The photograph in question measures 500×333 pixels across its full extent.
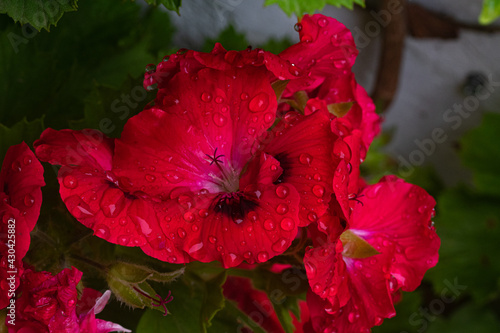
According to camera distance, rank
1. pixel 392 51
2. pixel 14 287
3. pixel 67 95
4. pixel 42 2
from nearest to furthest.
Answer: pixel 14 287 → pixel 42 2 → pixel 67 95 → pixel 392 51

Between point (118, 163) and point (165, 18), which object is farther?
point (165, 18)

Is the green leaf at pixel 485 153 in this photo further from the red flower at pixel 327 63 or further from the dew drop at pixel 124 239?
the dew drop at pixel 124 239

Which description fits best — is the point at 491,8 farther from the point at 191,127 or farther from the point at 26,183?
the point at 26,183

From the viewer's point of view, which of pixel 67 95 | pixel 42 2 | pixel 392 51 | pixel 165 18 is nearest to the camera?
pixel 42 2

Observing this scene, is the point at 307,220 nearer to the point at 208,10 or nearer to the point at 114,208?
the point at 114,208

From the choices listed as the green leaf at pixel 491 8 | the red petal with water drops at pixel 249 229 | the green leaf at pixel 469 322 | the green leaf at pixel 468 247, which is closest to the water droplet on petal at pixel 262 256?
the red petal with water drops at pixel 249 229

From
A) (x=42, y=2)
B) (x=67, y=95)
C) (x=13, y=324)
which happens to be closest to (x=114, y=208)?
(x=13, y=324)
